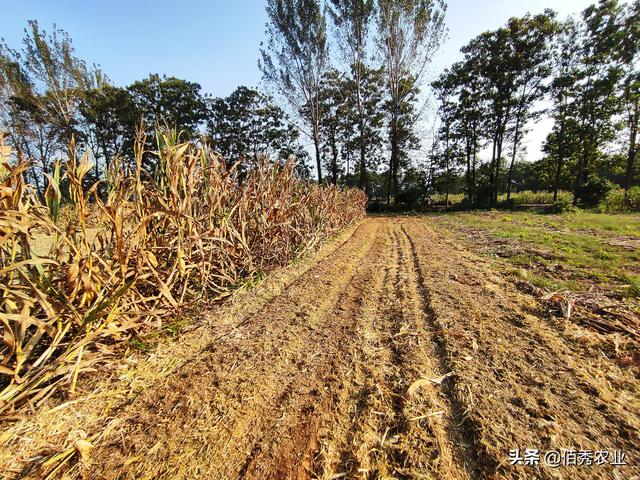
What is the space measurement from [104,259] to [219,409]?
1.39 meters

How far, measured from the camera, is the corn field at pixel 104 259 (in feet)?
4.91

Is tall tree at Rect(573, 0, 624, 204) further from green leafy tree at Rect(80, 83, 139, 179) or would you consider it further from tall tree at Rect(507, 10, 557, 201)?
green leafy tree at Rect(80, 83, 139, 179)

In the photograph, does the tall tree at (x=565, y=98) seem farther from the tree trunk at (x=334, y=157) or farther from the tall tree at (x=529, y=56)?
the tree trunk at (x=334, y=157)

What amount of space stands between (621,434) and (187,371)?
2524 mm

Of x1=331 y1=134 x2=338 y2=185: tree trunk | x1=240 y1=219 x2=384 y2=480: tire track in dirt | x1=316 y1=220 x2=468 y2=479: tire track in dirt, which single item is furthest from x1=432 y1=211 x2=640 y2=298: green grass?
x1=331 y1=134 x2=338 y2=185: tree trunk

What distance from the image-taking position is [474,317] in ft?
8.23

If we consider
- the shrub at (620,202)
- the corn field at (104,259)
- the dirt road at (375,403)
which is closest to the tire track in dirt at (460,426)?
the dirt road at (375,403)

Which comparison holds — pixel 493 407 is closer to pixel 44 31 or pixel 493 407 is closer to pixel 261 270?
pixel 261 270

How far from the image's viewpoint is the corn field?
1.50 metres

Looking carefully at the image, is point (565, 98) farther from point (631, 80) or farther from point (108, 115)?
point (108, 115)

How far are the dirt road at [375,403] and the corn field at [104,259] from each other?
16.2 inches

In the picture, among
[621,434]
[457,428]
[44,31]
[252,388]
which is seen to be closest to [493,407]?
[457,428]

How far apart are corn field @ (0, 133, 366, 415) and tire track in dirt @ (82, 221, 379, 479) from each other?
21.3 inches

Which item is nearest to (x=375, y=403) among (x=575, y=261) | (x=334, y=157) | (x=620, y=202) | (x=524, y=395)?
(x=524, y=395)
